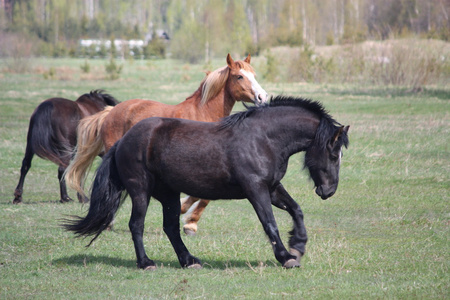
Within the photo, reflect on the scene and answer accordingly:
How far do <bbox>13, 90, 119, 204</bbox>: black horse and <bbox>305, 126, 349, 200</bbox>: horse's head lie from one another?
5666 millimetres

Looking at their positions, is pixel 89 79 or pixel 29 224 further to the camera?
pixel 89 79

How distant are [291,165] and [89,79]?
32.0 m

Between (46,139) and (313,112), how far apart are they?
6.52 meters

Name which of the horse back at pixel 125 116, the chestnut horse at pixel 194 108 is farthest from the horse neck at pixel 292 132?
the horse back at pixel 125 116

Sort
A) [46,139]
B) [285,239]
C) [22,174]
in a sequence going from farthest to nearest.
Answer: [46,139]
[22,174]
[285,239]

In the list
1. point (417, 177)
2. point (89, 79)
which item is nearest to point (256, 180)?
point (417, 177)

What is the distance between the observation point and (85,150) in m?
8.85

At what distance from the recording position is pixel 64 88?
34125 mm

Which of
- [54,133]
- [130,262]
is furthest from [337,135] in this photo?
[54,133]

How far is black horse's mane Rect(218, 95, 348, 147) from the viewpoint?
5.99 m

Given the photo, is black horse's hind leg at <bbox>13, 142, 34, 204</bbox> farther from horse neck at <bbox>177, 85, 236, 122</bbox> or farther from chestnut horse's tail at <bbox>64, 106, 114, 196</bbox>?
horse neck at <bbox>177, 85, 236, 122</bbox>

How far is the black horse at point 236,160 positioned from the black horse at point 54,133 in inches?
184

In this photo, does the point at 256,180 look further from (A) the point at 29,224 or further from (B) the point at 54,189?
(B) the point at 54,189

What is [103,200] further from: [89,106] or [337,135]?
[89,106]
